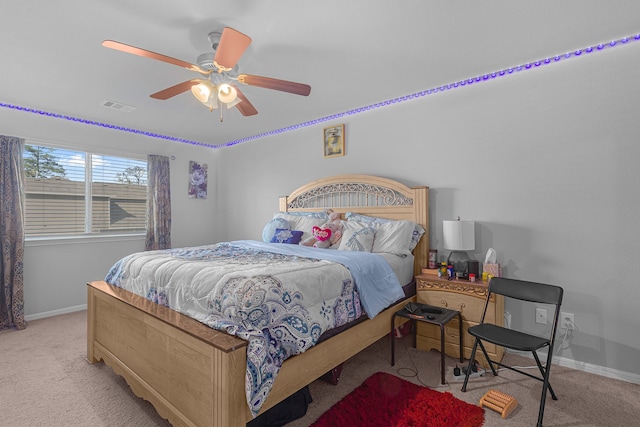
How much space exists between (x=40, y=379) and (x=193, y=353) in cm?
164

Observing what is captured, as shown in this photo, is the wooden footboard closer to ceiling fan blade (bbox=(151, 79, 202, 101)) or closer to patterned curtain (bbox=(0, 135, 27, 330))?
ceiling fan blade (bbox=(151, 79, 202, 101))

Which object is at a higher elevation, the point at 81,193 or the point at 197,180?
the point at 197,180

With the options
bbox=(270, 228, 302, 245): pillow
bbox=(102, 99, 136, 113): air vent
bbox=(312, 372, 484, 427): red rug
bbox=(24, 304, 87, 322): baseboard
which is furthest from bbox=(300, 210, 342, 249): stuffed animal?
bbox=(24, 304, 87, 322): baseboard

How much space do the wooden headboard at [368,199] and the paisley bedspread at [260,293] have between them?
0.81 metres

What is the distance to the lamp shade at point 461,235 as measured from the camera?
8.70 ft

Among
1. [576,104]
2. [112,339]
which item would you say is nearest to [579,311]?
[576,104]

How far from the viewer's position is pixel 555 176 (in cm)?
249

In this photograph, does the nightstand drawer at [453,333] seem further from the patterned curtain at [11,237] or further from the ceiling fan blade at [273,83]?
the patterned curtain at [11,237]

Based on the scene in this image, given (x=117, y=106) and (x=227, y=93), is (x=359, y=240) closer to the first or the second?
(x=227, y=93)

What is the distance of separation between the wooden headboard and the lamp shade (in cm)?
39

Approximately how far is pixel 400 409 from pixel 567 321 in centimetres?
161

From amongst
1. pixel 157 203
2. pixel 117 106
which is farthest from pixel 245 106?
pixel 157 203

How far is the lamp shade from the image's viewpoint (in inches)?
104

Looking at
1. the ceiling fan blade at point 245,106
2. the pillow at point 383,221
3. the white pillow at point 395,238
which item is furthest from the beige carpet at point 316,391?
the ceiling fan blade at point 245,106
